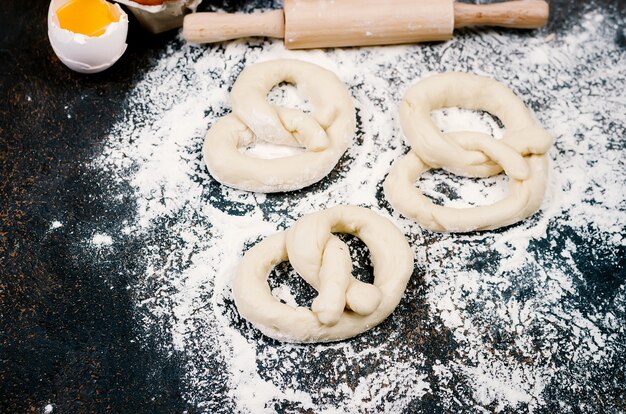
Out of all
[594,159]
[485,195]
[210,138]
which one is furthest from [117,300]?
[594,159]

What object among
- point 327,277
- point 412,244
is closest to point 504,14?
point 412,244

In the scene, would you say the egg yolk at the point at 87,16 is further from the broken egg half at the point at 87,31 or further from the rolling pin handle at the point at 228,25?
the rolling pin handle at the point at 228,25

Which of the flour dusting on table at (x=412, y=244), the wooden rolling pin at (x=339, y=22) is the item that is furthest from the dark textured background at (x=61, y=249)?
the wooden rolling pin at (x=339, y=22)

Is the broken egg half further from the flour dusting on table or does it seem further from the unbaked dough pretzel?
the unbaked dough pretzel

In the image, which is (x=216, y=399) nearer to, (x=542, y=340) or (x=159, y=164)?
(x=159, y=164)

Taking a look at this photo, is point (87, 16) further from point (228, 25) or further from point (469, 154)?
point (469, 154)

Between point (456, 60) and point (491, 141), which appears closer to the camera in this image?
point (491, 141)
